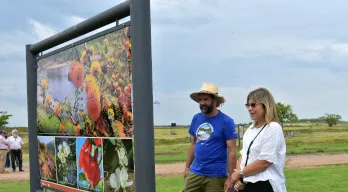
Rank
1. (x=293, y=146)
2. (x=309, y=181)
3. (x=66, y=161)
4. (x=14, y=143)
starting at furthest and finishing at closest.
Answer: (x=293, y=146), (x=14, y=143), (x=309, y=181), (x=66, y=161)

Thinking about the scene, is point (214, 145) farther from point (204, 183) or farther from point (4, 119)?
point (4, 119)

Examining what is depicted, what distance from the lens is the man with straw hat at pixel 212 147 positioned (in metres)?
5.73

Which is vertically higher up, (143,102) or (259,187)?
(143,102)

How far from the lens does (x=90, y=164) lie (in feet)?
15.8

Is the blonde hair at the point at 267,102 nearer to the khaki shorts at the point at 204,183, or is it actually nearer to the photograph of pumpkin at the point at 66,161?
the khaki shorts at the point at 204,183

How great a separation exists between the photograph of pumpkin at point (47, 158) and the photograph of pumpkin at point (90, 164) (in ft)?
2.65

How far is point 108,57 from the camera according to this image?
14.6 feet

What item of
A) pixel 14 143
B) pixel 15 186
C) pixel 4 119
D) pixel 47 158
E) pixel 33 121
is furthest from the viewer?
pixel 4 119

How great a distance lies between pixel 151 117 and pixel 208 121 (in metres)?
2.09

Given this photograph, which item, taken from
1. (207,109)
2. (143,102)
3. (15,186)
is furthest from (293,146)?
(143,102)

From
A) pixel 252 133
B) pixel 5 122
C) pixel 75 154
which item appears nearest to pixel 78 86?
pixel 75 154

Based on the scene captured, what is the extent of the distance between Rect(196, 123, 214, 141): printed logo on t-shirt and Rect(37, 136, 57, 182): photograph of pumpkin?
1.63 meters

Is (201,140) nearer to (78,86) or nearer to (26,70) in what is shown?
(78,86)

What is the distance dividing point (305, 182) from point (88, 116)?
890 centimetres
